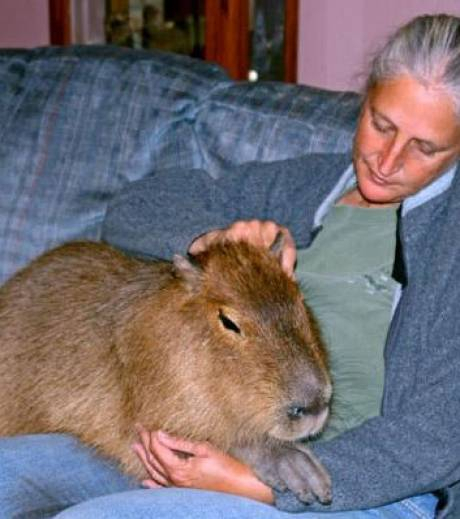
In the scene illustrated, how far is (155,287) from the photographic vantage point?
2025 mm

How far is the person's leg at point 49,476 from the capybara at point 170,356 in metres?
0.04

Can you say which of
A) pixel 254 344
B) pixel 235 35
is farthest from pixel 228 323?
pixel 235 35

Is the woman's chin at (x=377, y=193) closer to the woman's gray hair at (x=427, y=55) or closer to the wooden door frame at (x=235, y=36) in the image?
the woman's gray hair at (x=427, y=55)

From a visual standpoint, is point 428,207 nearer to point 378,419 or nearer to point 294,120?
point 378,419

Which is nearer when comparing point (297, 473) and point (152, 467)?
point (297, 473)

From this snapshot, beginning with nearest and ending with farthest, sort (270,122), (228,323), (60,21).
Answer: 1. (228,323)
2. (270,122)
3. (60,21)

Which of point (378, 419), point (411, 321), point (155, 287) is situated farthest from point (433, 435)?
point (155, 287)

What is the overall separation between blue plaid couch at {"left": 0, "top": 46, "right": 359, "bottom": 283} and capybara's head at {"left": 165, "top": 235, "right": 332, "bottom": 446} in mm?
702

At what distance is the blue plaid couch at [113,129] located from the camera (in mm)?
2566

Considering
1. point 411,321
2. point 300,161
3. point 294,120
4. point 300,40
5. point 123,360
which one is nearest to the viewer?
point 411,321

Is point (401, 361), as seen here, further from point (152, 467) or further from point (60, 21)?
point (60, 21)

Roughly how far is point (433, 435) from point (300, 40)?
2.48 metres

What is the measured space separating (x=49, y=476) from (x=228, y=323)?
496 millimetres

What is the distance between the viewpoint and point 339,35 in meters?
3.88
